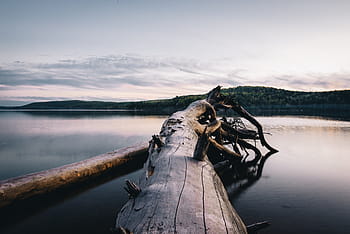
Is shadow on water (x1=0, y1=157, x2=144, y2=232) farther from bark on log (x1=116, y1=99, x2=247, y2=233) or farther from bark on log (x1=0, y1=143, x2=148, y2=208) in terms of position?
bark on log (x1=116, y1=99, x2=247, y2=233)

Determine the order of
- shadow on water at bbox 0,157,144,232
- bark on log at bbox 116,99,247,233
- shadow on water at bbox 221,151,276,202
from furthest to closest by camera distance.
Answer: shadow on water at bbox 221,151,276,202 → shadow on water at bbox 0,157,144,232 → bark on log at bbox 116,99,247,233

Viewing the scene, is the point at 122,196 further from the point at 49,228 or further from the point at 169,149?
the point at 169,149

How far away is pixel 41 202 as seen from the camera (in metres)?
4.73

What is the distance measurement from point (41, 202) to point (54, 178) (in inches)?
21.1

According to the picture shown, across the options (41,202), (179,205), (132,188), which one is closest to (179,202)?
(179,205)

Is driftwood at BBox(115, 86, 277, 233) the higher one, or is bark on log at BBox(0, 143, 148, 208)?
driftwood at BBox(115, 86, 277, 233)

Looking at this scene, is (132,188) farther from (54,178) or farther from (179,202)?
(54,178)

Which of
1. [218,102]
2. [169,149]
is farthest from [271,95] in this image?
[169,149]

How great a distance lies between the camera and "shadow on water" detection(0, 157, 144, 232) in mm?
4086

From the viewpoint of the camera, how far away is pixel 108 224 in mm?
3982

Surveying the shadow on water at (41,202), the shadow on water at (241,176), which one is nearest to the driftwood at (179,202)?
the shadow on water at (241,176)

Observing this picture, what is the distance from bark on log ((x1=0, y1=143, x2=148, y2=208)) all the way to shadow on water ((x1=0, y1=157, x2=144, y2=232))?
0.35 ft

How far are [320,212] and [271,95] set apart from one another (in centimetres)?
9727

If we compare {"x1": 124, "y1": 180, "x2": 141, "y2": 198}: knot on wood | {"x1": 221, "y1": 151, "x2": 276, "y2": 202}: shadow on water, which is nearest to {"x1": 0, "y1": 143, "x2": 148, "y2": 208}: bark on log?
{"x1": 124, "y1": 180, "x2": 141, "y2": 198}: knot on wood
